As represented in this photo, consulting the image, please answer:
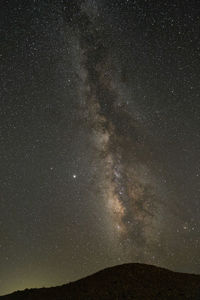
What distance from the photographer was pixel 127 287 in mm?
20969

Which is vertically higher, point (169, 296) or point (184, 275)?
point (184, 275)

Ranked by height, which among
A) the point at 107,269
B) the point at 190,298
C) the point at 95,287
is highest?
the point at 107,269

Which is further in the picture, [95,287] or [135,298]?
[95,287]

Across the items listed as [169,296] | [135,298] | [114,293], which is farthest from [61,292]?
[169,296]

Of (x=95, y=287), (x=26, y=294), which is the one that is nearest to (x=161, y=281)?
(x=95, y=287)

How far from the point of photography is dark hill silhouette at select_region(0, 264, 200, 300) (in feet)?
65.4

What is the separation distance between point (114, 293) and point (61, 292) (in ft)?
12.1

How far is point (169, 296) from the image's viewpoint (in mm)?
19391

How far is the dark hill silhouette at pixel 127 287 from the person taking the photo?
65.4 feet

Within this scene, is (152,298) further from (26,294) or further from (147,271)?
(26,294)

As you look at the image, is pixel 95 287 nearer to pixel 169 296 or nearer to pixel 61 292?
pixel 61 292

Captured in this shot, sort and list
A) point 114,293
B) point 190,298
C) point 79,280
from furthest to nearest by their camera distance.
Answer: point 79,280 < point 114,293 < point 190,298

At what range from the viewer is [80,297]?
20.7 meters

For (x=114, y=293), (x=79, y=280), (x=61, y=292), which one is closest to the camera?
(x=114, y=293)
